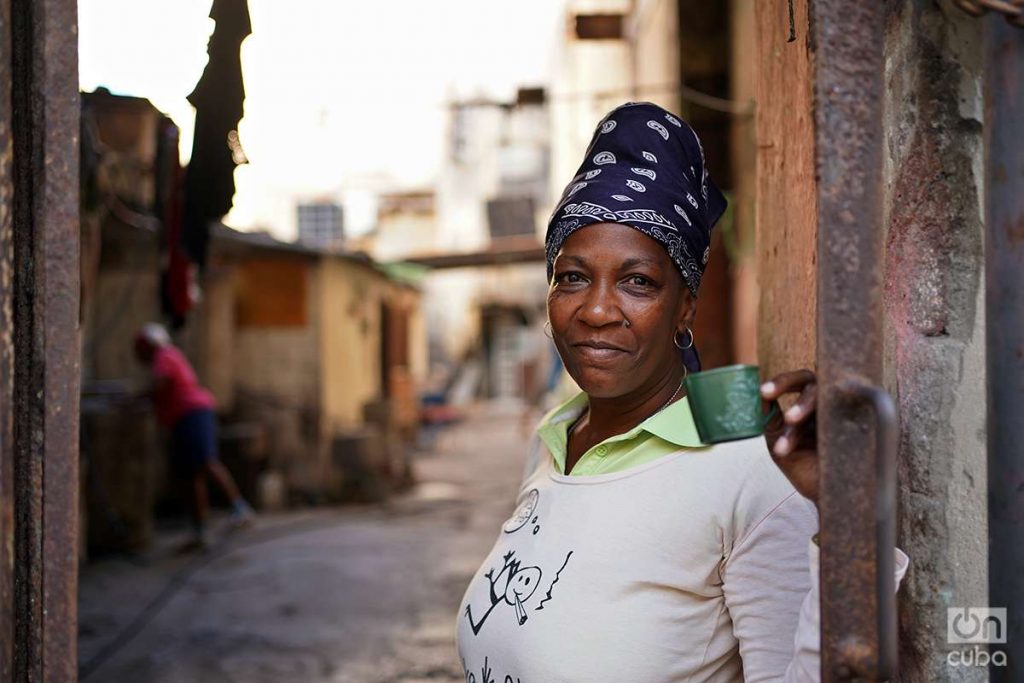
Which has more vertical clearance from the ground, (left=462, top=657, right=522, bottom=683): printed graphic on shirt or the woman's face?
the woman's face

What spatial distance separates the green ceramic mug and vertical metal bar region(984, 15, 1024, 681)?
33 centimetres

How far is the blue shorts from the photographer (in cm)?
798

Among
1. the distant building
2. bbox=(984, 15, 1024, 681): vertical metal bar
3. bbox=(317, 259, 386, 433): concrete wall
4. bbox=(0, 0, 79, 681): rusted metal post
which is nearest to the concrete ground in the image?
bbox=(317, 259, 386, 433): concrete wall

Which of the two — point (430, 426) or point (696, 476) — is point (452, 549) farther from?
point (430, 426)

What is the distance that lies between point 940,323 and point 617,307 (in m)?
0.54

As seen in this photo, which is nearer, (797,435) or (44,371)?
(797,435)

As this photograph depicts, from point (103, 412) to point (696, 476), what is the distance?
721 centimetres

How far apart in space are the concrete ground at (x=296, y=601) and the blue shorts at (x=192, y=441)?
77 centimetres

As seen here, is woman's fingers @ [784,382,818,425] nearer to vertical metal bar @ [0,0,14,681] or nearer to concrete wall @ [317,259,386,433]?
vertical metal bar @ [0,0,14,681]

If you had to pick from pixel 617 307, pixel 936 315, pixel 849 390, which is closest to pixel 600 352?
pixel 617 307

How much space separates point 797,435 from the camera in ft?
3.54

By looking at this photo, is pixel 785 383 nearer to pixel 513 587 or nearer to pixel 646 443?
pixel 646 443

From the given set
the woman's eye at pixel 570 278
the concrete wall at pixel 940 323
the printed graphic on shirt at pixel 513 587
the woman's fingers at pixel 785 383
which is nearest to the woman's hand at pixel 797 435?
the woman's fingers at pixel 785 383

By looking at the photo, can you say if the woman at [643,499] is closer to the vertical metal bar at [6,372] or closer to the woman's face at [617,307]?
the woman's face at [617,307]
